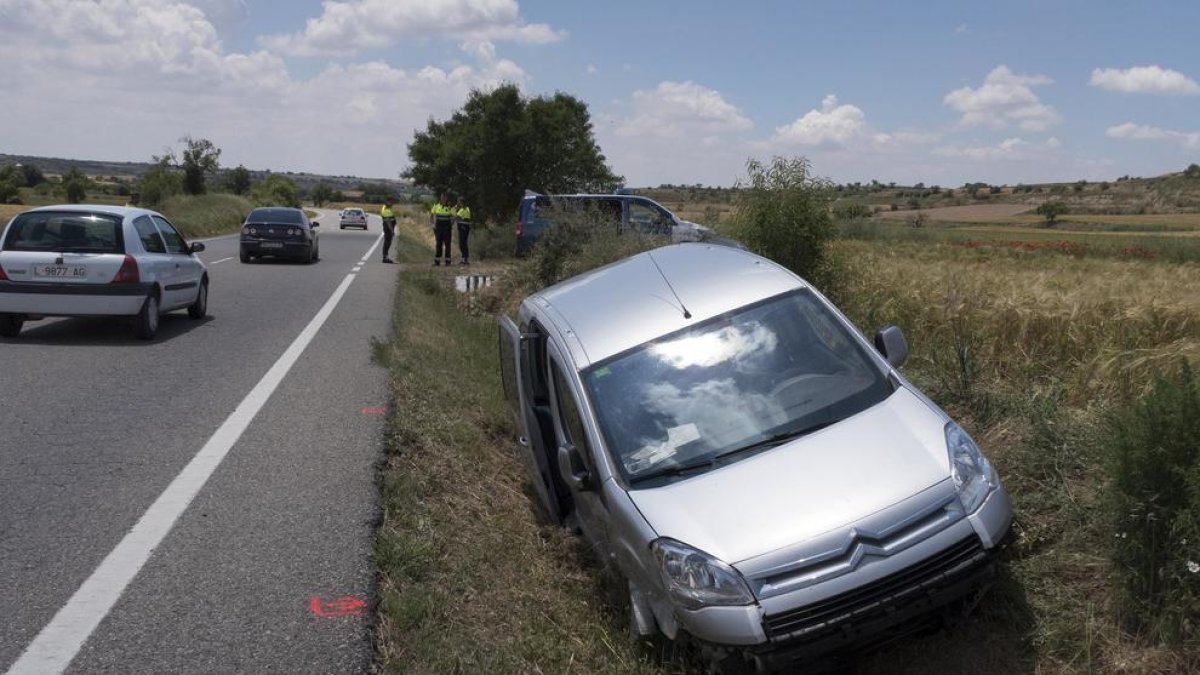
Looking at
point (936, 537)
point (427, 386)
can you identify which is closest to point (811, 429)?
point (936, 537)

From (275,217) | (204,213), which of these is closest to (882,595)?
(275,217)

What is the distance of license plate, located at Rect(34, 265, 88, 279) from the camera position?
11.7 m

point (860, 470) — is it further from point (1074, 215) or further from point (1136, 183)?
point (1136, 183)

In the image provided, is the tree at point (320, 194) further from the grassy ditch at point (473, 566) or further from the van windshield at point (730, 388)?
the van windshield at point (730, 388)

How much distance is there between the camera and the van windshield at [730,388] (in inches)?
191

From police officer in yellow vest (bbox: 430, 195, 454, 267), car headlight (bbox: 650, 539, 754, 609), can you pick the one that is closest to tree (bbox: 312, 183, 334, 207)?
police officer in yellow vest (bbox: 430, 195, 454, 267)

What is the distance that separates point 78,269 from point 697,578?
395 inches

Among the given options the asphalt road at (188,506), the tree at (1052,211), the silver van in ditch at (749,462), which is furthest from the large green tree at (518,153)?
the tree at (1052,211)

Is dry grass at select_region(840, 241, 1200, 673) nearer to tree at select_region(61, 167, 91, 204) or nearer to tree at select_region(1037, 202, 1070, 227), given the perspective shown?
tree at select_region(1037, 202, 1070, 227)

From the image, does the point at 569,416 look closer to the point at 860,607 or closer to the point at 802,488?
the point at 802,488

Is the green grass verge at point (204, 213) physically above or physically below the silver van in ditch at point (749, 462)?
below

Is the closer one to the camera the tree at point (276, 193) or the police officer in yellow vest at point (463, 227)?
the police officer in yellow vest at point (463, 227)

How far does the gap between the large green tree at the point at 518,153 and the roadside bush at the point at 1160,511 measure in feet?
118

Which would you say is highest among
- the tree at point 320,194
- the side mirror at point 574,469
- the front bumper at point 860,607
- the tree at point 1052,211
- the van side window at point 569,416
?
the van side window at point 569,416
